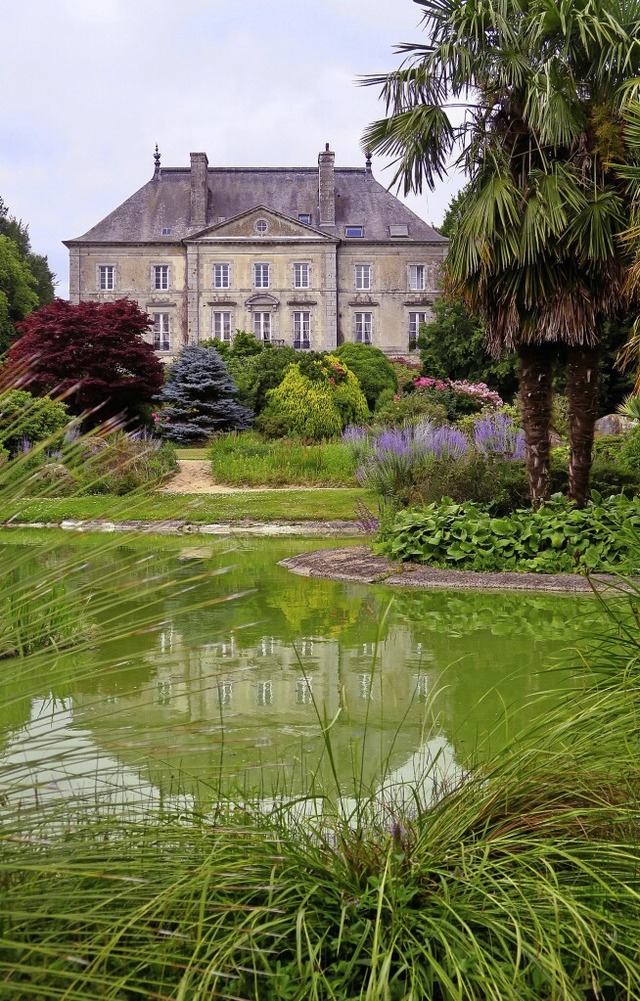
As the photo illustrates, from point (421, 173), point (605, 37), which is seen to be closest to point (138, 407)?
point (421, 173)

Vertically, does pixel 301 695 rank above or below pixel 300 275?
below

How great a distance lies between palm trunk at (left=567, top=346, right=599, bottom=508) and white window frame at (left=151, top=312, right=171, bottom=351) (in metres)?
41.5

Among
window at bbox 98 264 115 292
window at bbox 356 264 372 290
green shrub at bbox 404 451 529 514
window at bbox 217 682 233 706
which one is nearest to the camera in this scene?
window at bbox 217 682 233 706

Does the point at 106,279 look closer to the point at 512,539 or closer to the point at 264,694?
the point at 512,539

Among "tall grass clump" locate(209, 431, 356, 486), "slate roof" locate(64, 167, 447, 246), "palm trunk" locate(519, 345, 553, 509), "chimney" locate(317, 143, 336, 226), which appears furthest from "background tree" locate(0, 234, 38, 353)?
"palm trunk" locate(519, 345, 553, 509)

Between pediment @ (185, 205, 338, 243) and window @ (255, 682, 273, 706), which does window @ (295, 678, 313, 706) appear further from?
pediment @ (185, 205, 338, 243)

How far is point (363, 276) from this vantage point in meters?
50.0

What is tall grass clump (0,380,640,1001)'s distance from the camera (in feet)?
5.09

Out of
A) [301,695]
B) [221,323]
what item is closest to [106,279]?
[221,323]

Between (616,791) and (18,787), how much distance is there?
164 cm

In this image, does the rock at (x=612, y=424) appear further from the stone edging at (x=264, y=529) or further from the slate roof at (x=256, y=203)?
the slate roof at (x=256, y=203)

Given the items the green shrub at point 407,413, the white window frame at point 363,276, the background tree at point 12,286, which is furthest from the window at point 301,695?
the white window frame at point 363,276

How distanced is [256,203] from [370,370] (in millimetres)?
19898

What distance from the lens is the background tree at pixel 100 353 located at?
2294 centimetres
